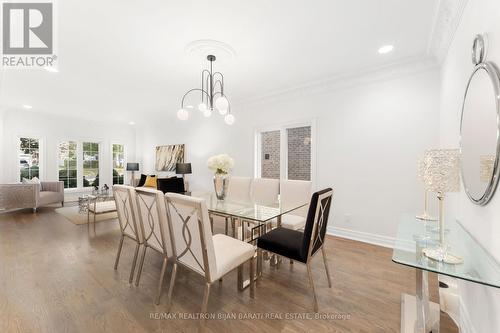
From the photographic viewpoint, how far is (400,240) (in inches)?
55.5

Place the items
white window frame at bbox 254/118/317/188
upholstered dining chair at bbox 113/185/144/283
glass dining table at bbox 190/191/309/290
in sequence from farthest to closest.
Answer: white window frame at bbox 254/118/317/188, upholstered dining chair at bbox 113/185/144/283, glass dining table at bbox 190/191/309/290

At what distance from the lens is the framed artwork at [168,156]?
611 centimetres

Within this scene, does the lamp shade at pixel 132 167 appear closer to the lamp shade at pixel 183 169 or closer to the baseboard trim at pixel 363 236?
the lamp shade at pixel 183 169

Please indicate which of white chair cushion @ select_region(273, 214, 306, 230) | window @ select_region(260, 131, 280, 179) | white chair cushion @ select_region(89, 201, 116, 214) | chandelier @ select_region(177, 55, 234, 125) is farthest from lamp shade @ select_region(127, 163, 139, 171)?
white chair cushion @ select_region(273, 214, 306, 230)

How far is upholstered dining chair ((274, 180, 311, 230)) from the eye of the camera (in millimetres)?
2633

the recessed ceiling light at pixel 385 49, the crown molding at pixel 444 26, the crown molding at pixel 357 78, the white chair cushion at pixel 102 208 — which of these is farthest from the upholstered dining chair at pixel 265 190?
the white chair cushion at pixel 102 208

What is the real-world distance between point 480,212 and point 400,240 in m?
0.50

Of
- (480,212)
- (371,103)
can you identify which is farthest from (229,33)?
(480,212)

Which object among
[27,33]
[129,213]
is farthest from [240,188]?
[27,33]

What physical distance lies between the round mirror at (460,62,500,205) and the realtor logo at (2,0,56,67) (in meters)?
3.27

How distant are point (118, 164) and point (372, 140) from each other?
7.55 metres

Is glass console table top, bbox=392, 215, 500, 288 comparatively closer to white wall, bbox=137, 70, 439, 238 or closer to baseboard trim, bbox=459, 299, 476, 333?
baseboard trim, bbox=459, 299, 476, 333

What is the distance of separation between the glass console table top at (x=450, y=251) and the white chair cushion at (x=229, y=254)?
3.54ft

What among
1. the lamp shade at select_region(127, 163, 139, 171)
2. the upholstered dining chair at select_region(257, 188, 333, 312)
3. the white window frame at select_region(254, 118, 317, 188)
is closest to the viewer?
the upholstered dining chair at select_region(257, 188, 333, 312)
